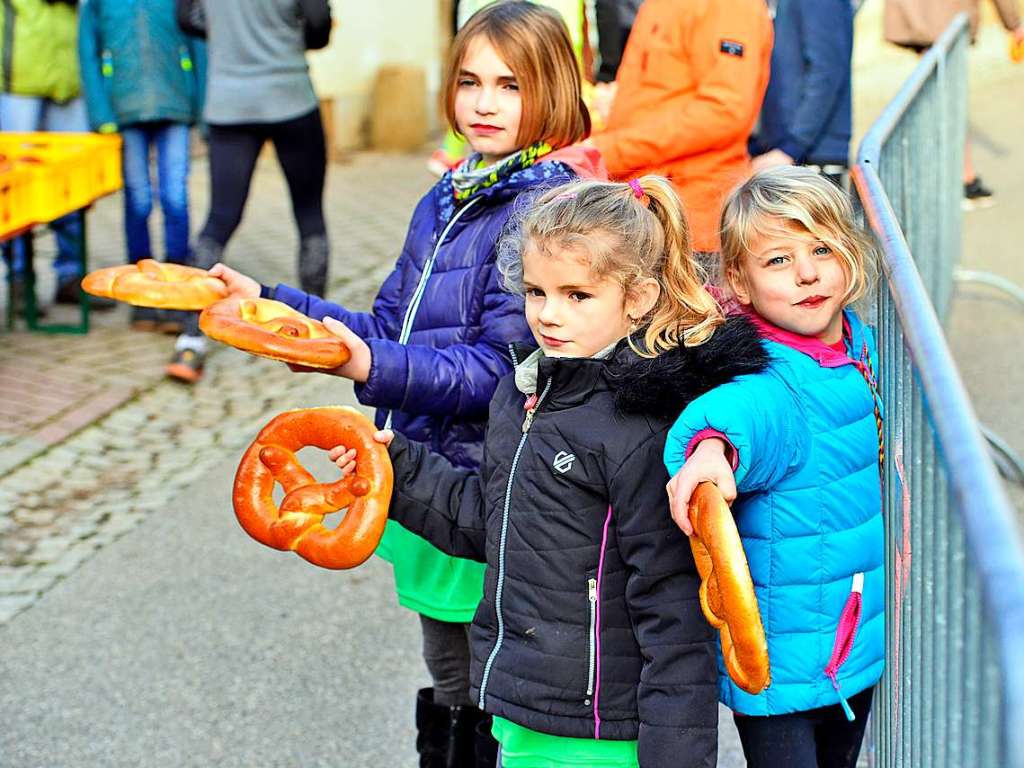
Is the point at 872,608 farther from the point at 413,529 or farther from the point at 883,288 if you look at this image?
the point at 413,529

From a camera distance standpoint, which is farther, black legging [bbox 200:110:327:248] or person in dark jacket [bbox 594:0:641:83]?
black legging [bbox 200:110:327:248]

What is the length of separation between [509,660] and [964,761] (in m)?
1.05

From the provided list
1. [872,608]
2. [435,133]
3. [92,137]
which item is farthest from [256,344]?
[435,133]

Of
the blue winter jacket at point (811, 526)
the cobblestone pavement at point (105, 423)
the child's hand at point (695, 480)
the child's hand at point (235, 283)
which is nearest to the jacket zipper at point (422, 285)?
the child's hand at point (235, 283)

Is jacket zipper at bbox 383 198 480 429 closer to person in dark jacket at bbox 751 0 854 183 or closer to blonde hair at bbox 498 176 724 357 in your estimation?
blonde hair at bbox 498 176 724 357

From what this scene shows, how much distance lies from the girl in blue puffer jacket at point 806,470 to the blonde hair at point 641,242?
0.12m

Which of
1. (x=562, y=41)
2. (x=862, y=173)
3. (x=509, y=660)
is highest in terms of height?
(x=562, y=41)

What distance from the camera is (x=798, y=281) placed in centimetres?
266

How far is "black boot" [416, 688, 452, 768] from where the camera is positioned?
11.1 ft

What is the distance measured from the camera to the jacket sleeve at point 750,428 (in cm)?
236

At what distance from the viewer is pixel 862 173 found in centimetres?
319

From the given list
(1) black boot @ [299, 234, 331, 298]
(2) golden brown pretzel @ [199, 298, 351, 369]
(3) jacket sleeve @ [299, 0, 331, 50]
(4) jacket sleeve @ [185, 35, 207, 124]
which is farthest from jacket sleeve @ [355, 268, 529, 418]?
(4) jacket sleeve @ [185, 35, 207, 124]

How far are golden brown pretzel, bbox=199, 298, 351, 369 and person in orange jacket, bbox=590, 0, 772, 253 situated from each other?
6.32 feet

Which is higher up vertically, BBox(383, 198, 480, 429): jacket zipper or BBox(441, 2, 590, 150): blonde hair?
BBox(441, 2, 590, 150): blonde hair
